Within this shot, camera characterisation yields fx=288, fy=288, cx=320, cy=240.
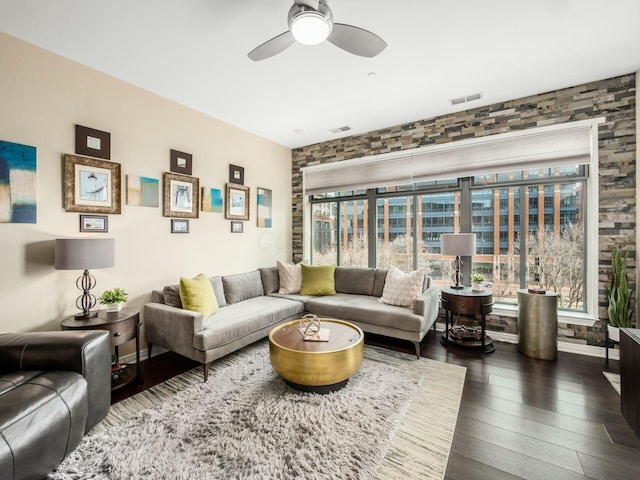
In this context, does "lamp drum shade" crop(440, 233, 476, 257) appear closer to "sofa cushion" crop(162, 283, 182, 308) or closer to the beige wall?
the beige wall

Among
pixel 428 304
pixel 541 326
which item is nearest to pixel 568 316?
pixel 541 326

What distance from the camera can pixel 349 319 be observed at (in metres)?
3.53

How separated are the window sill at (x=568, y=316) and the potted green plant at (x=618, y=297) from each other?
178 millimetres

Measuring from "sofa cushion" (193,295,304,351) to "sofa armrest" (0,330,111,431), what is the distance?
814mm

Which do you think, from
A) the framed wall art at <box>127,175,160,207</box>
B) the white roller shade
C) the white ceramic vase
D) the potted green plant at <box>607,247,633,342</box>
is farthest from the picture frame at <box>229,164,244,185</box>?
the white ceramic vase

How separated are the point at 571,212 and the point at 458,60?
221cm

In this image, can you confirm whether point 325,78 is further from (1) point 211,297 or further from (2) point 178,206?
(1) point 211,297

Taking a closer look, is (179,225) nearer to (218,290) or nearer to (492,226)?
(218,290)

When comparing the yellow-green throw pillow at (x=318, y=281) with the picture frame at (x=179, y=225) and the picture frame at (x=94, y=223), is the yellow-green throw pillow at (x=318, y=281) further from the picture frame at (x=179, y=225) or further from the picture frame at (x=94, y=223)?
the picture frame at (x=94, y=223)

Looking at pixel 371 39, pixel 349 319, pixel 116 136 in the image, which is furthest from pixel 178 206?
pixel 371 39

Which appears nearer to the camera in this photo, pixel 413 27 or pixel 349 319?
pixel 413 27

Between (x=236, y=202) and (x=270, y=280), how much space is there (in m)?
1.27

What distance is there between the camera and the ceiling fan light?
5.56 feet

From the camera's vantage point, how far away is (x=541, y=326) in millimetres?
3018
